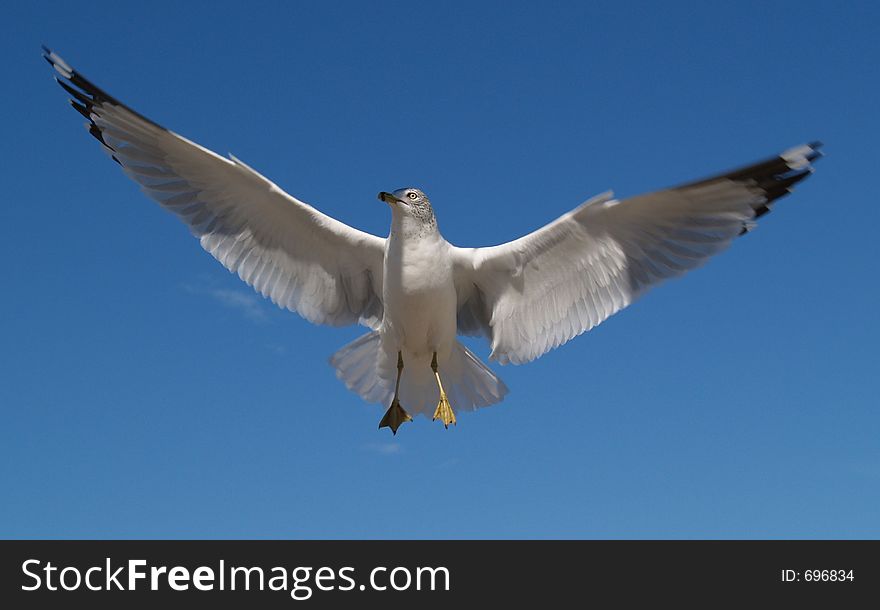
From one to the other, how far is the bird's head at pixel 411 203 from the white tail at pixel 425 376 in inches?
36.6

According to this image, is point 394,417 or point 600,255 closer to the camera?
point 600,255

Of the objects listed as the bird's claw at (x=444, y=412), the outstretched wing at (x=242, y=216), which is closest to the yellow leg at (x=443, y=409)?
the bird's claw at (x=444, y=412)

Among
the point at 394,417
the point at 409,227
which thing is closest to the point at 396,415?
the point at 394,417

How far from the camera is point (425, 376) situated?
20.9ft

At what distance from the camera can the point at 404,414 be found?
6277mm

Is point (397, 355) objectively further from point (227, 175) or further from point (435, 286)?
point (227, 175)

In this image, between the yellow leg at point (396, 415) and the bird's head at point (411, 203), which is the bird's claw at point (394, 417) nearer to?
the yellow leg at point (396, 415)

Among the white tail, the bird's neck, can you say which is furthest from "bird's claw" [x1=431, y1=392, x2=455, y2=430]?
the bird's neck

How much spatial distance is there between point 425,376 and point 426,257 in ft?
3.10

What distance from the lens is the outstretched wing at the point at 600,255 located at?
5.80 m

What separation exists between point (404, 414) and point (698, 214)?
2179mm

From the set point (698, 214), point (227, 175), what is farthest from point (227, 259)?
point (698, 214)

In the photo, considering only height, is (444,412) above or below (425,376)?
below

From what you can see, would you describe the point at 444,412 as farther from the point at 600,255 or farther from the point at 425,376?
the point at 600,255
